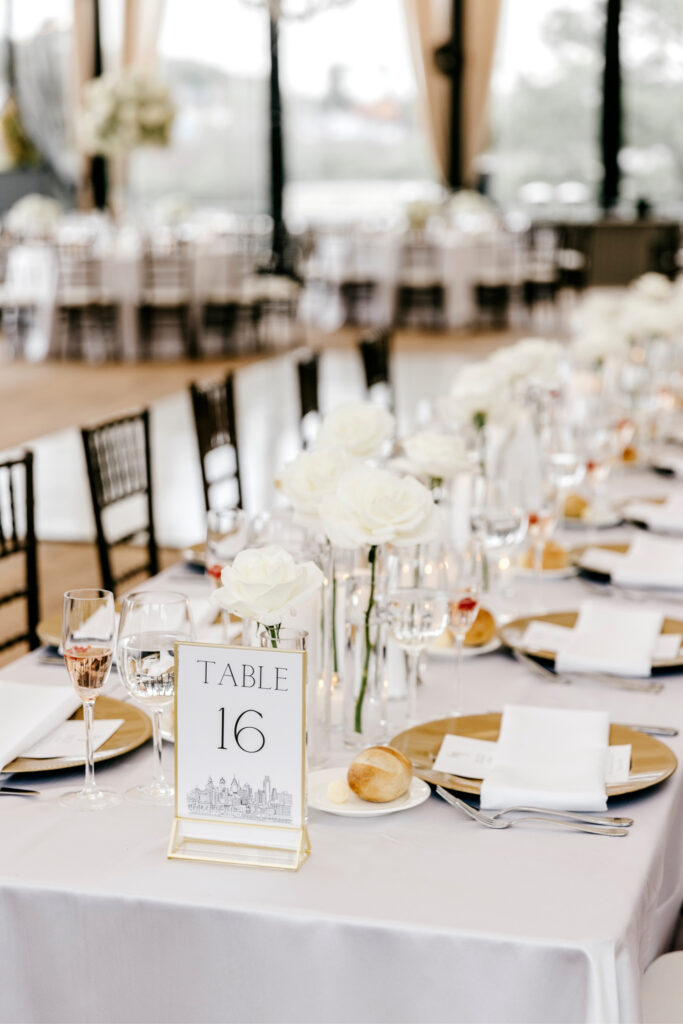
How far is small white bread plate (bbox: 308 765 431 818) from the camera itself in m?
1.55

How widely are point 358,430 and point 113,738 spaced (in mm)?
760

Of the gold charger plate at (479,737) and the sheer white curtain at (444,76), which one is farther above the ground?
the sheer white curtain at (444,76)

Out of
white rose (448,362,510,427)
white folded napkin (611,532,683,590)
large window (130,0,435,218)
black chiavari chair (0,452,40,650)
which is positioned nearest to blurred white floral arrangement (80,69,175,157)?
large window (130,0,435,218)

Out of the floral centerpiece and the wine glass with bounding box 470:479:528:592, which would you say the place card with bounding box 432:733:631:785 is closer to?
the floral centerpiece

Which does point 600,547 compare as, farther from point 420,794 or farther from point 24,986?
point 24,986

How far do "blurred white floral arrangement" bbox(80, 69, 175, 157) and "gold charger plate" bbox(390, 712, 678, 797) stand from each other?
35.3 feet

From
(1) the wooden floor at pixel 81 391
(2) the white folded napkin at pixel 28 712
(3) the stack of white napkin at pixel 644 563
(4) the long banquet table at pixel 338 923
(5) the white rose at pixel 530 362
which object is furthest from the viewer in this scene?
(1) the wooden floor at pixel 81 391

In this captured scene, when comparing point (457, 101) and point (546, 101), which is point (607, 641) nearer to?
point (457, 101)

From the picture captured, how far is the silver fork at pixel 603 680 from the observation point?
79.3 inches

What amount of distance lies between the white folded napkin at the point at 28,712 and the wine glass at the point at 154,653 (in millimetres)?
184

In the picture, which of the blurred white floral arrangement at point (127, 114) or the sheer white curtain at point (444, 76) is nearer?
the blurred white floral arrangement at point (127, 114)

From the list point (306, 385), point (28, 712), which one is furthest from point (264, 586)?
point (306, 385)

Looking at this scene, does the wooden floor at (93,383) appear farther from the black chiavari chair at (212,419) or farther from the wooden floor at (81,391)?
the black chiavari chair at (212,419)

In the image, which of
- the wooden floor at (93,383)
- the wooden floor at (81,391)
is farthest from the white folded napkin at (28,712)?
the wooden floor at (93,383)
